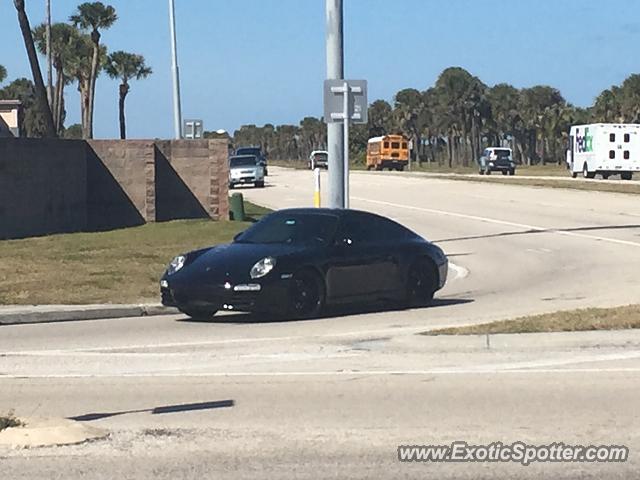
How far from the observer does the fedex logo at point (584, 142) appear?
64562 mm

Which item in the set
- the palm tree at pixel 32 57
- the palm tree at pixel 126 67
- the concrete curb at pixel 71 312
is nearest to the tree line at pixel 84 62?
the palm tree at pixel 126 67

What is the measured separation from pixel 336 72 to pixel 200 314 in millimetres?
8217

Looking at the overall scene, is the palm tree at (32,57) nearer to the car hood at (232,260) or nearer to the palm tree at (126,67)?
the car hood at (232,260)

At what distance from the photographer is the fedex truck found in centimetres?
6266

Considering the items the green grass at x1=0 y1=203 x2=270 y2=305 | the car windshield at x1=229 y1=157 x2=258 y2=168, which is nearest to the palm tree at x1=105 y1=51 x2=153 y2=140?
the car windshield at x1=229 y1=157 x2=258 y2=168

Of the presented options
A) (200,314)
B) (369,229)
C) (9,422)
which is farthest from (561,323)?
(9,422)

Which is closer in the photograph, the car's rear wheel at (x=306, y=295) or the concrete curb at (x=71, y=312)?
the car's rear wheel at (x=306, y=295)

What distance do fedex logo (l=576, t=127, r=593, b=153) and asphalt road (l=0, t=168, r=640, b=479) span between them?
4670cm

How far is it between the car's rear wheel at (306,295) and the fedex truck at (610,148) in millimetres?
49162

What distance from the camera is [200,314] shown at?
1620 centimetres

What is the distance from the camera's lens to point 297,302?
Result: 1553 cm

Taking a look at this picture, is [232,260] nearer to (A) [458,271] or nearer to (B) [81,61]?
(A) [458,271]

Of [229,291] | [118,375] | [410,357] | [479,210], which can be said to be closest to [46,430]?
[118,375]

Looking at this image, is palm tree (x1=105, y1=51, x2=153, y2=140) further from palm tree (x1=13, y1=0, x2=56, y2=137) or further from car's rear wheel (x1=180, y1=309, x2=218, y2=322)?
car's rear wheel (x1=180, y1=309, x2=218, y2=322)
